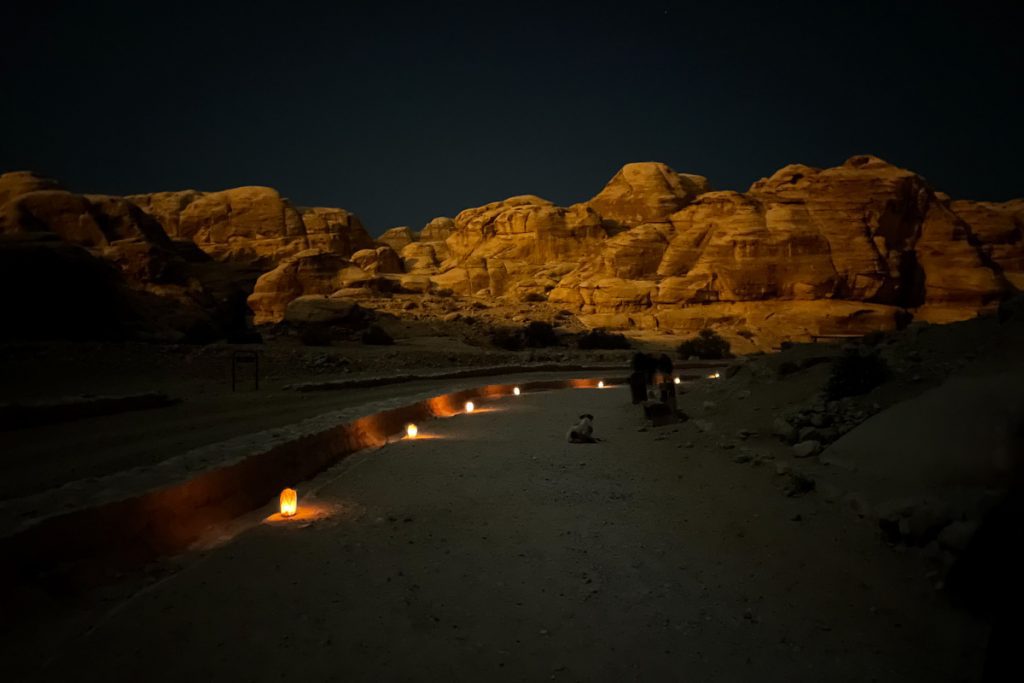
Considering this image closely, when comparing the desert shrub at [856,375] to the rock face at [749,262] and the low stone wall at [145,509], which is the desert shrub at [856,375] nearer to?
the low stone wall at [145,509]

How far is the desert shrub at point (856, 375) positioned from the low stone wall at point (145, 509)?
6239 millimetres

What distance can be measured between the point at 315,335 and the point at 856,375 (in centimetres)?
2312

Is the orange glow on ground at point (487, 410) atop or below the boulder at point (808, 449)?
below

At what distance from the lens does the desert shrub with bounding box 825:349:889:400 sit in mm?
6543

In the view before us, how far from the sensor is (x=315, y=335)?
2595 centimetres

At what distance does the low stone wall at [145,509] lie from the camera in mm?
3412

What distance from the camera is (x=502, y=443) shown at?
8.60 metres

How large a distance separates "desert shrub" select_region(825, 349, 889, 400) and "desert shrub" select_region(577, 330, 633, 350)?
2379 centimetres

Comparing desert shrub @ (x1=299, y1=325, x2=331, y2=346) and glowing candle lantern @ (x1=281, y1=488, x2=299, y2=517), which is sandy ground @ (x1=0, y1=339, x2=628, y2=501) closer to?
glowing candle lantern @ (x1=281, y1=488, x2=299, y2=517)

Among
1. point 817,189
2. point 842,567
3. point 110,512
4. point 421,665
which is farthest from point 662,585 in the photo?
point 817,189

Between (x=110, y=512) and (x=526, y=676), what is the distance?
10.1 ft

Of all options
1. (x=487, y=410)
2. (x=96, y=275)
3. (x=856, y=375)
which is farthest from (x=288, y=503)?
(x=96, y=275)

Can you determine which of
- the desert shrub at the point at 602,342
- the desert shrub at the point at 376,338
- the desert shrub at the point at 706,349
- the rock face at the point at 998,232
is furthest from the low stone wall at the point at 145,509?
the rock face at the point at 998,232

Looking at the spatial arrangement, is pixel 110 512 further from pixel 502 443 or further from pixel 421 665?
pixel 502 443
